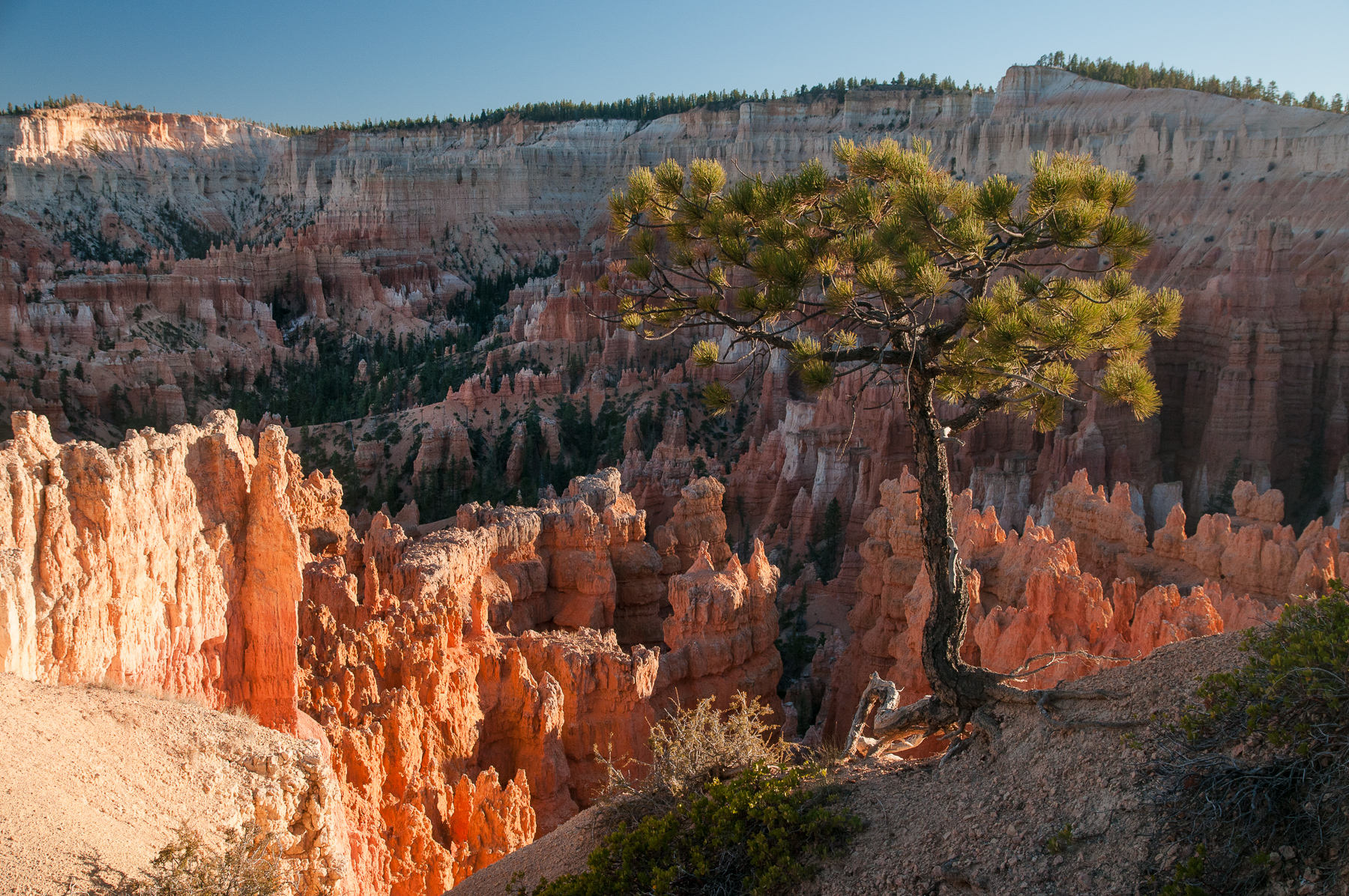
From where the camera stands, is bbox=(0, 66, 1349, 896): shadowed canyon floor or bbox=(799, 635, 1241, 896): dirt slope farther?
bbox=(0, 66, 1349, 896): shadowed canyon floor

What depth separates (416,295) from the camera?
79.7 metres

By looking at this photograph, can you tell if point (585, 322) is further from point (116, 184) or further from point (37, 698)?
point (116, 184)

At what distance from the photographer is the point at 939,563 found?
827 centimetres

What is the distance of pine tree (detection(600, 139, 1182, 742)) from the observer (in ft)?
24.1

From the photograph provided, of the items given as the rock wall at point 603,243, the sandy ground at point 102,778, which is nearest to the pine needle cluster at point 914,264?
the rock wall at point 603,243

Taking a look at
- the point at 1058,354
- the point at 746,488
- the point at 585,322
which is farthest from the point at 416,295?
the point at 1058,354

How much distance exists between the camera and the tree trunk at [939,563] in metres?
8.16

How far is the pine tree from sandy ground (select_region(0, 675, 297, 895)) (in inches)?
185

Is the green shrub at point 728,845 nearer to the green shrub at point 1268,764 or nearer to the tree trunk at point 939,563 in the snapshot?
the tree trunk at point 939,563

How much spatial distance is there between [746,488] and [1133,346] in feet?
89.1

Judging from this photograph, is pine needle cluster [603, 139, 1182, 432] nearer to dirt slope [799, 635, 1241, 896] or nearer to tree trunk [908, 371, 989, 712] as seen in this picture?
tree trunk [908, 371, 989, 712]

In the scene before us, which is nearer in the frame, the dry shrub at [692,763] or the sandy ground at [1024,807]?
the sandy ground at [1024,807]

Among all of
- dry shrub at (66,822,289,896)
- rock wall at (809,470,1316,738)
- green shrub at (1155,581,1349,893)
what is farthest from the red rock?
green shrub at (1155,581,1349,893)

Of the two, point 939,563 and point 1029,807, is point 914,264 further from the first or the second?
point 1029,807
